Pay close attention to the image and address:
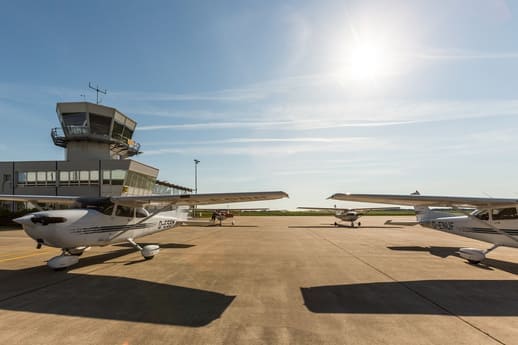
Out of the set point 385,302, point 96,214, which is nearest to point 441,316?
point 385,302

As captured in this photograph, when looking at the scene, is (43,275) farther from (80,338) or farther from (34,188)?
(34,188)

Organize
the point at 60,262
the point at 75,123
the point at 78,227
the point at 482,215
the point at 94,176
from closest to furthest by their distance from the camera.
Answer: the point at 60,262, the point at 78,227, the point at 482,215, the point at 94,176, the point at 75,123

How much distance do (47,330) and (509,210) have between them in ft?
43.0

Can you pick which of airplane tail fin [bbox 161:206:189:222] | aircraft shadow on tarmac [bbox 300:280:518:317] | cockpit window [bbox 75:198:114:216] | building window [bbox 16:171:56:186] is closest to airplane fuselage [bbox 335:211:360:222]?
airplane tail fin [bbox 161:206:189:222]

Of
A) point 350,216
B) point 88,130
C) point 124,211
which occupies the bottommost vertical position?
point 350,216

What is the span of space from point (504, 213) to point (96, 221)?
14004mm

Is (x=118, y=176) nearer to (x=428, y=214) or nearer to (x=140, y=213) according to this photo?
(x=140, y=213)

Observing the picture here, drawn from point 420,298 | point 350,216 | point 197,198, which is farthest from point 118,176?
point 420,298

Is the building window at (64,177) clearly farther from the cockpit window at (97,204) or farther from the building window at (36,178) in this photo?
the cockpit window at (97,204)

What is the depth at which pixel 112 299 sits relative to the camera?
5.61 m

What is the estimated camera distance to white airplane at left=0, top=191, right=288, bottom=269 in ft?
25.7

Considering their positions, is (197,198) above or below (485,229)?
above

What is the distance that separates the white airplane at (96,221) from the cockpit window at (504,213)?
8.01 meters

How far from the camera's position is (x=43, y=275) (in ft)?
25.6
